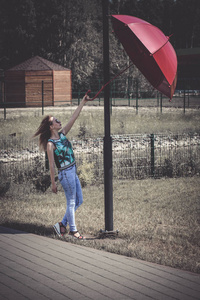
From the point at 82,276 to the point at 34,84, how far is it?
30.9 m

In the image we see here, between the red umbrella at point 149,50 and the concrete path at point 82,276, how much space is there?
1.89 meters

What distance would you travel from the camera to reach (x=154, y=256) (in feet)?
17.1

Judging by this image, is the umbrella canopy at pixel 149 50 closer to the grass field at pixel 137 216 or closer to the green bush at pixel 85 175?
the grass field at pixel 137 216

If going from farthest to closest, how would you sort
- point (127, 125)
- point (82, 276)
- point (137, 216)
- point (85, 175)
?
point (127, 125) → point (85, 175) → point (137, 216) → point (82, 276)

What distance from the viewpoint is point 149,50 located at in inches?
212

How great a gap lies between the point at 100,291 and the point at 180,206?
384 centimetres

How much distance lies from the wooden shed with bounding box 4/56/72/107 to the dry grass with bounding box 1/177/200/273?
25591mm

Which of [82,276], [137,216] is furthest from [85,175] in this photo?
[82,276]

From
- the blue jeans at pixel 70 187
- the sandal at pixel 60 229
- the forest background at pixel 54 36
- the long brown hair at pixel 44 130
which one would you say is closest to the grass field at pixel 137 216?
the sandal at pixel 60 229

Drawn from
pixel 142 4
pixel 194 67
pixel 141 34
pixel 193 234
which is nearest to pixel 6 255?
pixel 193 234

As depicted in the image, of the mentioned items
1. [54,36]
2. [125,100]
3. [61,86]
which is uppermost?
[54,36]

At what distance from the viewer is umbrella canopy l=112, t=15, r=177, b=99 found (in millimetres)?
5457

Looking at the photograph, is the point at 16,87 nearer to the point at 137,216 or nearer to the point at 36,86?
the point at 36,86

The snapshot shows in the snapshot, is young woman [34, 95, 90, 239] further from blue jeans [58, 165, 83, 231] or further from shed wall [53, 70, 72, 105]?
shed wall [53, 70, 72, 105]
